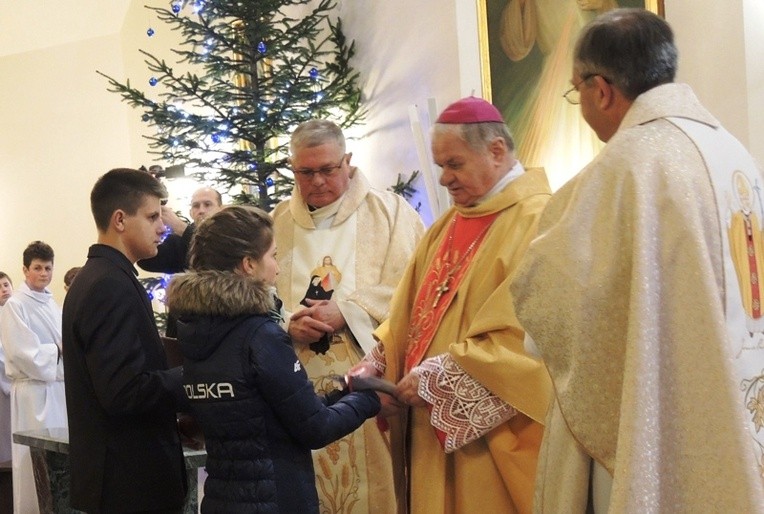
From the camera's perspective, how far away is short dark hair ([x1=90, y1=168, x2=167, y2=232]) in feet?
11.5

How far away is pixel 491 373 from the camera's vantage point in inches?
121

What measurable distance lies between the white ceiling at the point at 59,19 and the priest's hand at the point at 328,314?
8.68 metres

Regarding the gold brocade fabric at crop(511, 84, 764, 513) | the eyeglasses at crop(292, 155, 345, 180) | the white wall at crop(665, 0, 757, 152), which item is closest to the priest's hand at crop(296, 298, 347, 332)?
the eyeglasses at crop(292, 155, 345, 180)

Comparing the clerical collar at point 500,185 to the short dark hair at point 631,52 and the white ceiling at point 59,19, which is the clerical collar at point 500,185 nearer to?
the short dark hair at point 631,52

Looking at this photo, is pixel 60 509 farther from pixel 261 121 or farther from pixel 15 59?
pixel 15 59

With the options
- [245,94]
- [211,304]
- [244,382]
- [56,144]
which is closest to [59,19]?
[56,144]

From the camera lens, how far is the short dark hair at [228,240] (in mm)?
2988

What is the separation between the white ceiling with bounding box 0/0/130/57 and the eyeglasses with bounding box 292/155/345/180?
8338 mm

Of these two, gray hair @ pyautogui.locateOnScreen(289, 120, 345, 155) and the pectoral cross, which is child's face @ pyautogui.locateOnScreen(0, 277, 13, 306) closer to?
gray hair @ pyautogui.locateOnScreen(289, 120, 345, 155)

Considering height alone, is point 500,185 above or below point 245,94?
below

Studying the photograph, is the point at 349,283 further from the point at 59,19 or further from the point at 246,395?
the point at 59,19

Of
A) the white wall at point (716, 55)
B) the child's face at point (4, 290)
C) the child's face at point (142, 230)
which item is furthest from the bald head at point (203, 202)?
the child's face at point (4, 290)

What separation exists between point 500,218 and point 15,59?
1009 cm

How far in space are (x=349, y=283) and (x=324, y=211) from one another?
0.33 meters
